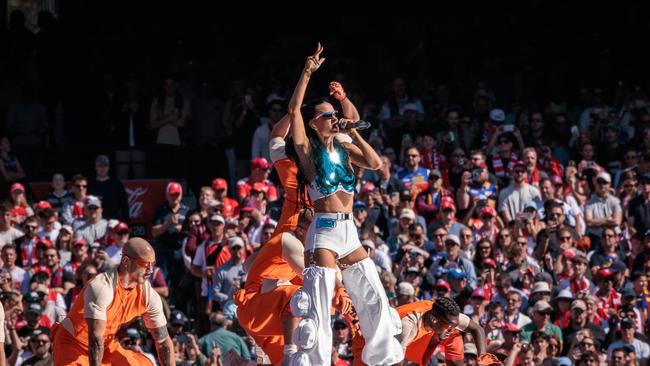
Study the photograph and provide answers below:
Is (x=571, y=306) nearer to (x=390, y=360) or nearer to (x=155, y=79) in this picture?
(x=390, y=360)

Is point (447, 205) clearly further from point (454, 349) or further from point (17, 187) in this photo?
point (454, 349)

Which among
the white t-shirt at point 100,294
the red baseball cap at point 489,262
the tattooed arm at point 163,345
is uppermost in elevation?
the white t-shirt at point 100,294

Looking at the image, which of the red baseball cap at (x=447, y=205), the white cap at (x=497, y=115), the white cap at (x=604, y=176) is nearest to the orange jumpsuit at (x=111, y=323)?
the red baseball cap at (x=447, y=205)

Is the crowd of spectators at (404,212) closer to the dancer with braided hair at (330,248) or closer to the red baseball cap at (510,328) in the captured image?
the red baseball cap at (510,328)

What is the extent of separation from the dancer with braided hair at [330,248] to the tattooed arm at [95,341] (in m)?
1.51

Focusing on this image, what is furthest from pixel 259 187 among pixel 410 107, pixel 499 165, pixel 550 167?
pixel 550 167

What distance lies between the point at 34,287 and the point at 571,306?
5.69 metres

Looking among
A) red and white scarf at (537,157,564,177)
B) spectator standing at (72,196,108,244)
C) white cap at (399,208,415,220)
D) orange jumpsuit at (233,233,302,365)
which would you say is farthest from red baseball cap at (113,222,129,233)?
red and white scarf at (537,157,564,177)

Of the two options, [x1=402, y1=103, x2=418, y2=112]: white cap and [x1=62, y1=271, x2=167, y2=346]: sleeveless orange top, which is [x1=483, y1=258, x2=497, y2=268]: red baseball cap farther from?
[x1=62, y1=271, x2=167, y2=346]: sleeveless orange top

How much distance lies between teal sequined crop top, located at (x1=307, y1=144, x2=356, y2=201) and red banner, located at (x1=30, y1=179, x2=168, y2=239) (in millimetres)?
7807

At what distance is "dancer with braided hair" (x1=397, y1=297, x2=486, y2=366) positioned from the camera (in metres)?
12.7

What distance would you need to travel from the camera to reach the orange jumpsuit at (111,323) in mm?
12365

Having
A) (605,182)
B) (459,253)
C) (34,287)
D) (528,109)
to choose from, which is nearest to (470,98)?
(528,109)

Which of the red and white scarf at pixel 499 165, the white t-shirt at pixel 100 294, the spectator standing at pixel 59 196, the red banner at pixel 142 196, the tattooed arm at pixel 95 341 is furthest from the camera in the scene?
the red and white scarf at pixel 499 165
